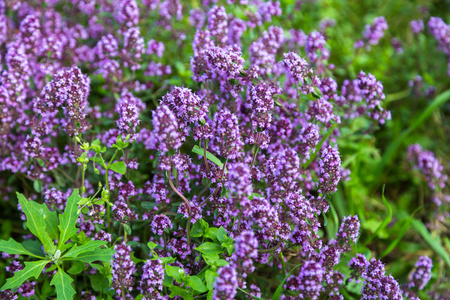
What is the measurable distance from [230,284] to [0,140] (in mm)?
2763

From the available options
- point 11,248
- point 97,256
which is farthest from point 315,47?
point 11,248

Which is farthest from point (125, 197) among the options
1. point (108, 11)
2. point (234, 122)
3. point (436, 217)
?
point (436, 217)

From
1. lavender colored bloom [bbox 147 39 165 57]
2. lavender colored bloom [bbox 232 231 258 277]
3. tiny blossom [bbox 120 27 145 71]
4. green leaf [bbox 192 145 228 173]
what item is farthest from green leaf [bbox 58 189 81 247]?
lavender colored bloom [bbox 147 39 165 57]

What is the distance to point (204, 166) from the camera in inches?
132

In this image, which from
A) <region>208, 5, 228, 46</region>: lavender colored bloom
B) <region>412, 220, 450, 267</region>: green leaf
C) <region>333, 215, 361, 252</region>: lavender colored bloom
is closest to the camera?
<region>333, 215, 361, 252</region>: lavender colored bloom

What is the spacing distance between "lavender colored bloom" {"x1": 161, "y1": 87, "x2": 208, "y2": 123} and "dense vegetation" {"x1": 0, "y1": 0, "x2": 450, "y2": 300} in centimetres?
2

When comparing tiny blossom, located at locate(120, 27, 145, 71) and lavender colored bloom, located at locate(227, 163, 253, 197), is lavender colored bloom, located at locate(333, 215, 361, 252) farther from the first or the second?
tiny blossom, located at locate(120, 27, 145, 71)

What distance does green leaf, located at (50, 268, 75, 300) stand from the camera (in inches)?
113

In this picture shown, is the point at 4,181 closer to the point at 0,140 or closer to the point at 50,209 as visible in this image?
the point at 0,140

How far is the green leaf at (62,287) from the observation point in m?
2.86

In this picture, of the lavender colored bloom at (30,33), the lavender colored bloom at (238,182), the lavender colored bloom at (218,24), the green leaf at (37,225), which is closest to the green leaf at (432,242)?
the lavender colored bloom at (238,182)

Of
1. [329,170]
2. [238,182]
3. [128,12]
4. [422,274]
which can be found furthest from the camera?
[128,12]

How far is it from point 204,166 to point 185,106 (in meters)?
0.60

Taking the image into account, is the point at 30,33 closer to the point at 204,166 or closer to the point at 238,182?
the point at 204,166
